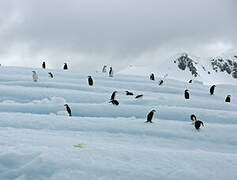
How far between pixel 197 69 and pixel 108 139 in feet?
512

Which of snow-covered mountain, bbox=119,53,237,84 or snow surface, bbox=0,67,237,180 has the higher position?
snow-covered mountain, bbox=119,53,237,84

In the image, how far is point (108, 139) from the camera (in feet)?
18.5

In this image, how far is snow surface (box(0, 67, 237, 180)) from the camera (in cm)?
379

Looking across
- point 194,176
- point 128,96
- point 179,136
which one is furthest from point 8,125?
point 128,96

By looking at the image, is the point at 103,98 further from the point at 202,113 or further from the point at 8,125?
the point at 8,125

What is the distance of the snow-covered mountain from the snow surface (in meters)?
133

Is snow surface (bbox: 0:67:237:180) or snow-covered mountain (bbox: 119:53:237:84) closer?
snow surface (bbox: 0:67:237:180)

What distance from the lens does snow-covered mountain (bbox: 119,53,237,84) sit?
486 feet

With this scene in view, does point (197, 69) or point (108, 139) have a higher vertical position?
point (197, 69)

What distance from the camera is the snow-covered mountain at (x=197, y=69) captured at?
148250mm

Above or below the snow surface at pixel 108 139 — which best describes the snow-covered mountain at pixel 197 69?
above

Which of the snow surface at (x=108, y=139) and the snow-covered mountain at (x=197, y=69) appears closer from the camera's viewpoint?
the snow surface at (x=108, y=139)

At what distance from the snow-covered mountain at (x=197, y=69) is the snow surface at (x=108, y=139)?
5220 inches

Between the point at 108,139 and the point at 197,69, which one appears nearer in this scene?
the point at 108,139
